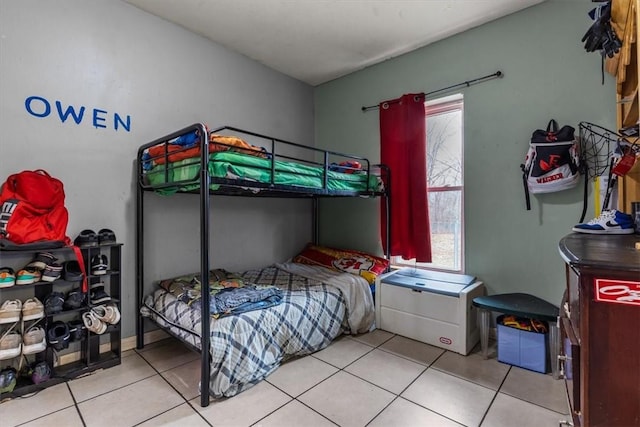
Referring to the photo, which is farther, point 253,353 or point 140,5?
point 140,5

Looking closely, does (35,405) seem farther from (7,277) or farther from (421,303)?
(421,303)

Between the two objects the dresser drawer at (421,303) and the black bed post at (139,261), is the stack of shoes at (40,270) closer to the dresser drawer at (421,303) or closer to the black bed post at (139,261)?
the black bed post at (139,261)

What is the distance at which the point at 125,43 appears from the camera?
222cm

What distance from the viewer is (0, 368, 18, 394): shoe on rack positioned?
5.29 feet

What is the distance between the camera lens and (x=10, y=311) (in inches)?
64.4

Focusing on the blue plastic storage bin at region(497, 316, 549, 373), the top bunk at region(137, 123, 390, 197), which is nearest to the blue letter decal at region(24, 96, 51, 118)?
the top bunk at region(137, 123, 390, 197)

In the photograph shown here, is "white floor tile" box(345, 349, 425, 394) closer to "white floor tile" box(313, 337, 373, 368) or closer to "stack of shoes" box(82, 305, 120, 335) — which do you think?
"white floor tile" box(313, 337, 373, 368)

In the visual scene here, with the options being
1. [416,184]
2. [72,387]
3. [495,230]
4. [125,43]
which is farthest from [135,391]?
[495,230]

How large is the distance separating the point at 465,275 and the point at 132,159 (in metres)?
2.84

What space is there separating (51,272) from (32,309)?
0.70 feet

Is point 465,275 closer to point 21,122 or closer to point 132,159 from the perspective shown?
point 132,159

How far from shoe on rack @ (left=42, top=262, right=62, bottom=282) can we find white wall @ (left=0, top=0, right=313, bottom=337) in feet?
0.94

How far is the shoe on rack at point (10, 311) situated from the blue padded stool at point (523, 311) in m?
2.77

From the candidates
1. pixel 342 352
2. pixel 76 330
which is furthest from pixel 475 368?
pixel 76 330
